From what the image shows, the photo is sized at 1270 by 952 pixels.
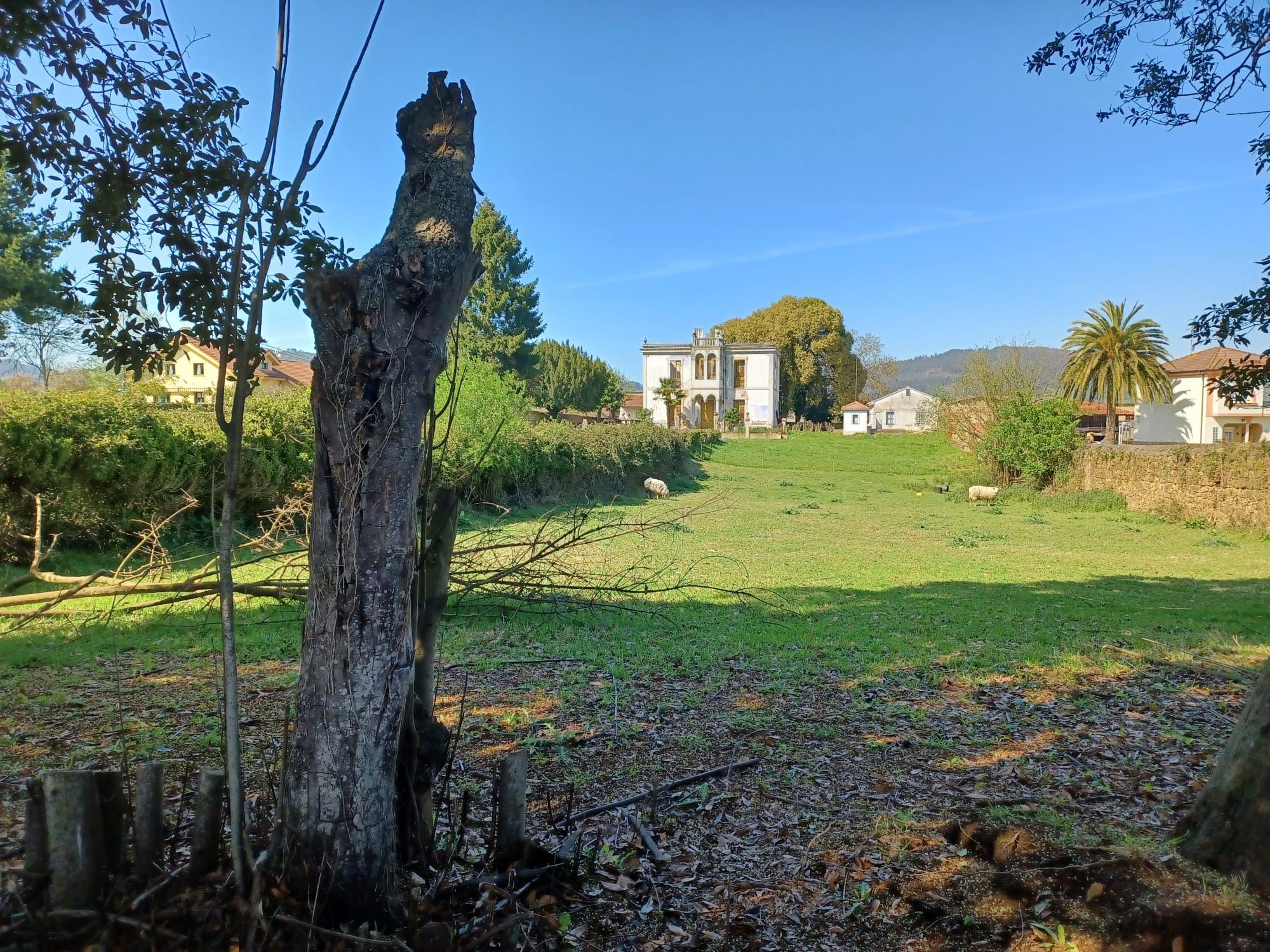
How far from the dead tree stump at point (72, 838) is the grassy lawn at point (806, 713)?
0.78 meters

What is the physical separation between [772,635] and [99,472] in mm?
8895

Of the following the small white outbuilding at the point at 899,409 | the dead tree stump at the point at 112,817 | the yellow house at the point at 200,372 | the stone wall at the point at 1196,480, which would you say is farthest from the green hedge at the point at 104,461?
the small white outbuilding at the point at 899,409

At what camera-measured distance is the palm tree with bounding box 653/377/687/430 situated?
65875mm

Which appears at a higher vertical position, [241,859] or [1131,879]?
[241,859]

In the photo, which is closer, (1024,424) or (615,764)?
(615,764)

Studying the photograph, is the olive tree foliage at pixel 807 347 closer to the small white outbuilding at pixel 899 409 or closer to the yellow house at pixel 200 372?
the small white outbuilding at pixel 899 409

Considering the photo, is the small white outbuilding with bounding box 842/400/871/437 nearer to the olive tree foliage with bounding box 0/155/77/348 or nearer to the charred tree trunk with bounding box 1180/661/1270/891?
the olive tree foliage with bounding box 0/155/77/348

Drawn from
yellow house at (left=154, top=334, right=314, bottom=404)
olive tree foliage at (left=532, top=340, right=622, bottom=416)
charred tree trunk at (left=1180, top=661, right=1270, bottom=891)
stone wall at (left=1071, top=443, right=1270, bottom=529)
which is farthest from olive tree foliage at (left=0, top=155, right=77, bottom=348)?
olive tree foliage at (left=532, top=340, right=622, bottom=416)

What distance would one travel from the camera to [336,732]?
2.39 m

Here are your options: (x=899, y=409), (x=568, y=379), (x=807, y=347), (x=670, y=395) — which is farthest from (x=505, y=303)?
(x=899, y=409)

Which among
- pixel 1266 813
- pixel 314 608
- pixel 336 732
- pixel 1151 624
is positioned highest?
pixel 314 608

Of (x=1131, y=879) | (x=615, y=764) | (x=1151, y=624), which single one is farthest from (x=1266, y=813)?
(x=1151, y=624)

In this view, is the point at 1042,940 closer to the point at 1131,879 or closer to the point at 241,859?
the point at 1131,879

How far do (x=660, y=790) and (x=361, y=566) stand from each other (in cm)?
245
